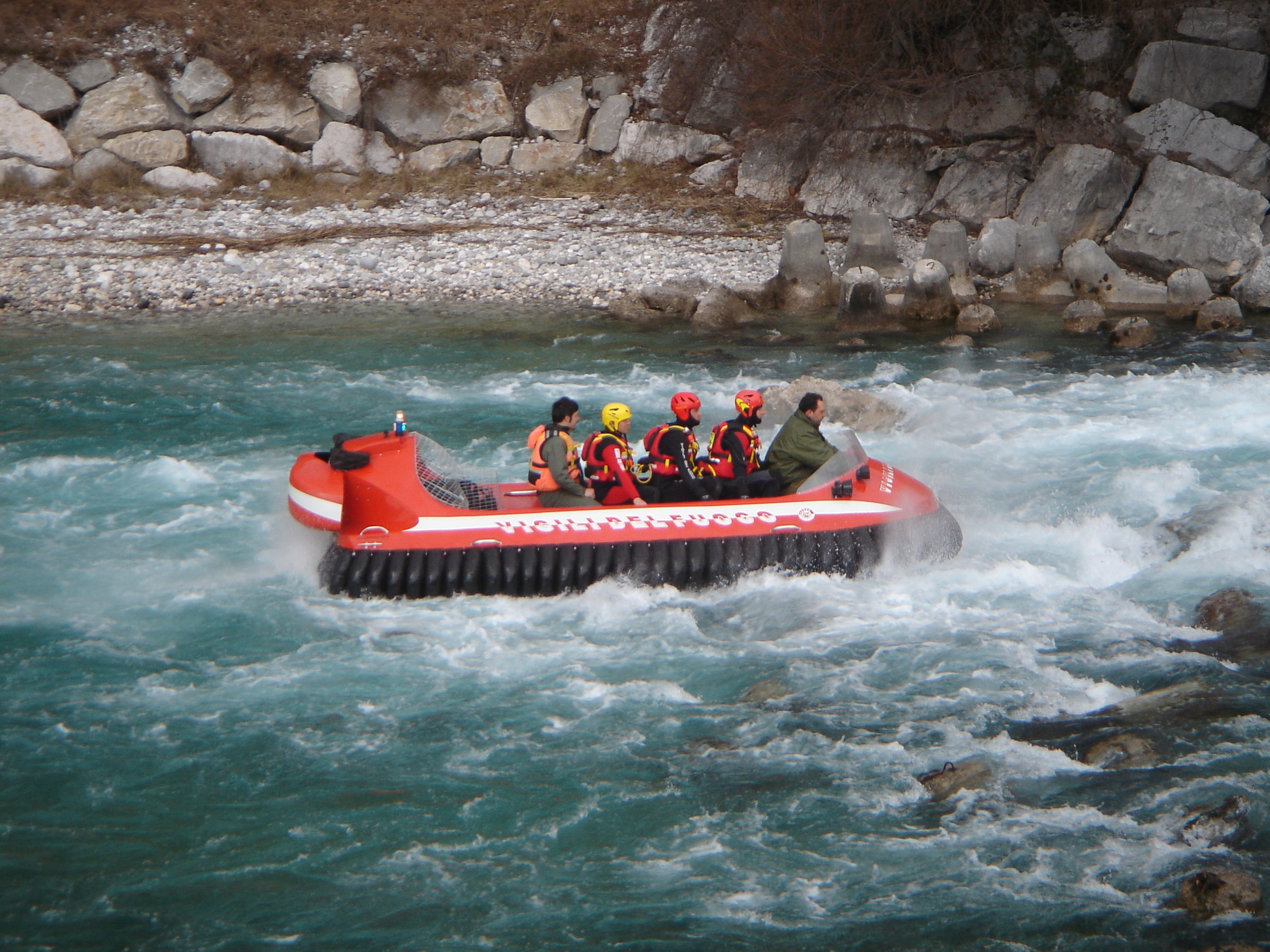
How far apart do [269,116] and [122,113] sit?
2012 millimetres

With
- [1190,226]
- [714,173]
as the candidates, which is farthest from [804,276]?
[1190,226]

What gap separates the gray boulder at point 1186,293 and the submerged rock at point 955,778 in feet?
31.1

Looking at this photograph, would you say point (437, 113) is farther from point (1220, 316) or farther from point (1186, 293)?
point (1220, 316)

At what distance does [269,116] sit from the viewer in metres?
18.0

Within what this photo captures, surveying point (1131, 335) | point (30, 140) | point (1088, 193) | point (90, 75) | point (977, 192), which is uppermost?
point (90, 75)

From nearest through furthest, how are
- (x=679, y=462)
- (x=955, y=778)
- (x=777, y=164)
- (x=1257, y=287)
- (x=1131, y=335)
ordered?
(x=955, y=778)
(x=679, y=462)
(x=1131, y=335)
(x=1257, y=287)
(x=777, y=164)

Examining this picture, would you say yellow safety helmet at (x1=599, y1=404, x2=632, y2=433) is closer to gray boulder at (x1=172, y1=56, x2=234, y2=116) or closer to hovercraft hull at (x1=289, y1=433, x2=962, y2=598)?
hovercraft hull at (x1=289, y1=433, x2=962, y2=598)

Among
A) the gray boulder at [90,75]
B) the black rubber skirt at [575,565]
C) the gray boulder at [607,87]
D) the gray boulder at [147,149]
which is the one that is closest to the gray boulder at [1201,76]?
the gray boulder at [607,87]

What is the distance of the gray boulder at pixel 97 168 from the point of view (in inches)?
675

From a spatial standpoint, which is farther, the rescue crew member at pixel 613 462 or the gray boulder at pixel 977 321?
the gray boulder at pixel 977 321

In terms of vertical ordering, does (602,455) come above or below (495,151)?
below

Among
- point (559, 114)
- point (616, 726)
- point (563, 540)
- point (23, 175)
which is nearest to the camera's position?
point (616, 726)

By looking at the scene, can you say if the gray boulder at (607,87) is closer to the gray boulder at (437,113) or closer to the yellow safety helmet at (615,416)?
the gray boulder at (437,113)

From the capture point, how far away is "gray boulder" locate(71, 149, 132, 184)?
1714 centimetres
